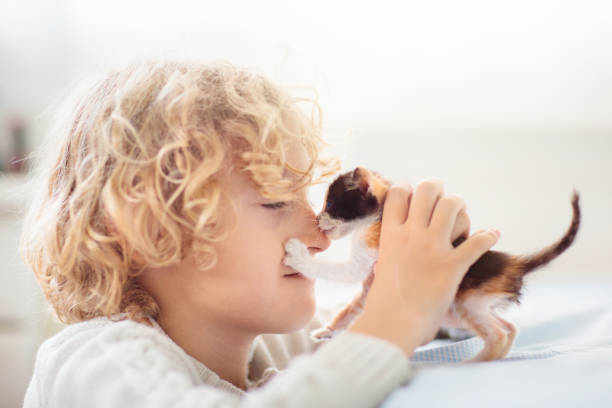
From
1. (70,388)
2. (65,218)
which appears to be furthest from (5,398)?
(70,388)

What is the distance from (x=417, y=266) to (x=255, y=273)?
244mm

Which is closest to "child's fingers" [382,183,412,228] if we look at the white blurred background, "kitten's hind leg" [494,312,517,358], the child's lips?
the child's lips

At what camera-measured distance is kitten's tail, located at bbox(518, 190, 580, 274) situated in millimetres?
741

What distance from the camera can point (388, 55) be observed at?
1981 millimetres

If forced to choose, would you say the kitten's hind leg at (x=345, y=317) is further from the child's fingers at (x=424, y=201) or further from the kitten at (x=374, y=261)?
the child's fingers at (x=424, y=201)

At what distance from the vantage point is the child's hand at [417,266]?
2.18 feet

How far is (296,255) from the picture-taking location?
0.81m

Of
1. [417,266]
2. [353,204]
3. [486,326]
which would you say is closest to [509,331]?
[486,326]

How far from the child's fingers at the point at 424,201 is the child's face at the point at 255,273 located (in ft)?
0.62

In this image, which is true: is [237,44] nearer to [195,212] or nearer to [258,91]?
[258,91]

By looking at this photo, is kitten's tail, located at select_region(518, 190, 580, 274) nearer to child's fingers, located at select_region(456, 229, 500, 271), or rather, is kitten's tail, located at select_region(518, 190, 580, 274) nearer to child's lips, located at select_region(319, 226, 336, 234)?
child's fingers, located at select_region(456, 229, 500, 271)

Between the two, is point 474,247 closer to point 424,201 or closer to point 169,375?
point 424,201

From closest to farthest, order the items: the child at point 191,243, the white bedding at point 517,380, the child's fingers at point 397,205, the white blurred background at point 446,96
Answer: the white bedding at point 517,380, the child at point 191,243, the child's fingers at point 397,205, the white blurred background at point 446,96

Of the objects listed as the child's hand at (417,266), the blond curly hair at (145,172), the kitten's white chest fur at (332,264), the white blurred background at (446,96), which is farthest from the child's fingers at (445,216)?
the white blurred background at (446,96)
